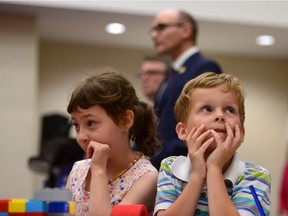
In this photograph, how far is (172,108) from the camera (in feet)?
9.37

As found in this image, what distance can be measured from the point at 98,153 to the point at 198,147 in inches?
12.6

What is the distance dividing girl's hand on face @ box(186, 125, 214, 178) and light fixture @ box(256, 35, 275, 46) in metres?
6.35

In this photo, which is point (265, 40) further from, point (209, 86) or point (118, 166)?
point (209, 86)

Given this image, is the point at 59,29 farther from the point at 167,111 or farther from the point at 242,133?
the point at 242,133

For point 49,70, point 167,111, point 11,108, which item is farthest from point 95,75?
point 49,70

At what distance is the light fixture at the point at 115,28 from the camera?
7.14 metres

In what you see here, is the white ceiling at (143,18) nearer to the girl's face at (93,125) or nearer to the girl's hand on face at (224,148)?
the girl's face at (93,125)

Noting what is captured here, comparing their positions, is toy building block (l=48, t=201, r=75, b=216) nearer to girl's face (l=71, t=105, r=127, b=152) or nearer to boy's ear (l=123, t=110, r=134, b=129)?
girl's face (l=71, t=105, r=127, b=152)

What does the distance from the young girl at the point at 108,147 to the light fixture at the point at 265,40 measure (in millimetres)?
6041

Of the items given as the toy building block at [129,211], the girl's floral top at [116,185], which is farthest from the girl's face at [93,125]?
the toy building block at [129,211]

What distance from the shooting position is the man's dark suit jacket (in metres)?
2.67

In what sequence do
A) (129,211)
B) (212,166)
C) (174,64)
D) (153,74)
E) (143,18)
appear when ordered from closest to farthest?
(129,211) → (212,166) → (174,64) → (153,74) → (143,18)

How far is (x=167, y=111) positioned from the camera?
113 inches

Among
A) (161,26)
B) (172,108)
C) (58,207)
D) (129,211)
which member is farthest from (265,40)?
(58,207)
